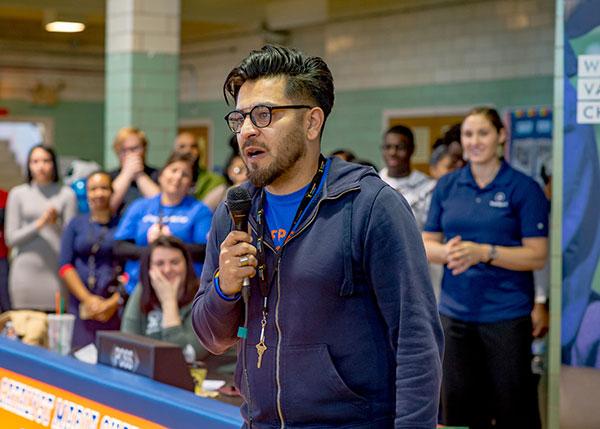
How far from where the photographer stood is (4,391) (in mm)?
4223

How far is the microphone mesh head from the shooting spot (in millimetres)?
2164

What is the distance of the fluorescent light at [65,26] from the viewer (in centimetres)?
1291

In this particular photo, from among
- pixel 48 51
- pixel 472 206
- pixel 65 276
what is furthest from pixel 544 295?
pixel 48 51

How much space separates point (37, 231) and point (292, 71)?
4783 mm

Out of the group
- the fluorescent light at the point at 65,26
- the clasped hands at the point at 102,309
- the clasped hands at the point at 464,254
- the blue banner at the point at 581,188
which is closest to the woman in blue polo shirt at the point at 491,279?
the clasped hands at the point at 464,254

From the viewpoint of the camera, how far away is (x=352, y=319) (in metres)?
2.09

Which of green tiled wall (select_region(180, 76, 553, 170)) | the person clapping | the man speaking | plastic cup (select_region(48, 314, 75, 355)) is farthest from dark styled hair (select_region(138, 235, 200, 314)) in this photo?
green tiled wall (select_region(180, 76, 553, 170))

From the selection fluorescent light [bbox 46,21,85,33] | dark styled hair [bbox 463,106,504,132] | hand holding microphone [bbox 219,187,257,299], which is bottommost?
hand holding microphone [bbox 219,187,257,299]

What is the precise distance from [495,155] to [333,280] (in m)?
2.62

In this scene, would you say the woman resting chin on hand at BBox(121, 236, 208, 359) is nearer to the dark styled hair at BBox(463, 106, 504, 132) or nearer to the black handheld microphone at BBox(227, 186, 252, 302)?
the dark styled hair at BBox(463, 106, 504, 132)

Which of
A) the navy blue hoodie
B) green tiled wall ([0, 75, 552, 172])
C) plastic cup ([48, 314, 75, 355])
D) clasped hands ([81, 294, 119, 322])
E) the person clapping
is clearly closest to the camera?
the navy blue hoodie

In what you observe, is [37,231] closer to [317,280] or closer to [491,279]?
[491,279]

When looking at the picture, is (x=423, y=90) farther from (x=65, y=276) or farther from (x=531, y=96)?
(x=65, y=276)

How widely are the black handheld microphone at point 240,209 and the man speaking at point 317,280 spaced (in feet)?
0.06
